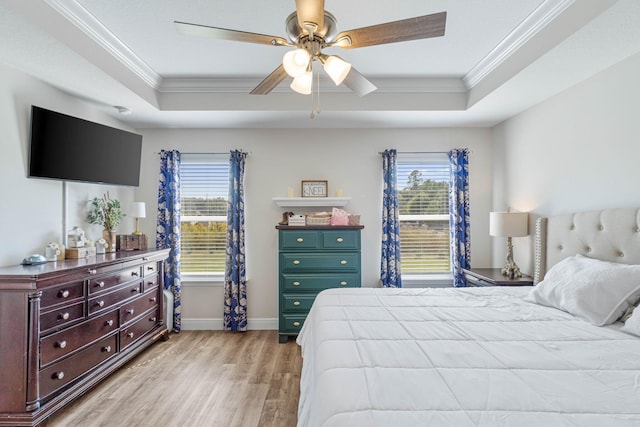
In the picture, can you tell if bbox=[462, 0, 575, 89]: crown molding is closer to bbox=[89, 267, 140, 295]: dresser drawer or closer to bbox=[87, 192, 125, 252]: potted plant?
bbox=[89, 267, 140, 295]: dresser drawer

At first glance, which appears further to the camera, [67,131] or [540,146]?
[540,146]

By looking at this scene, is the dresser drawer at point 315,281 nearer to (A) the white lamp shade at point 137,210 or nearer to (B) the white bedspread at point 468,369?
(B) the white bedspread at point 468,369

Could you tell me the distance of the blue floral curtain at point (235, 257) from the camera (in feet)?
12.6

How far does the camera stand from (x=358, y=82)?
209 cm

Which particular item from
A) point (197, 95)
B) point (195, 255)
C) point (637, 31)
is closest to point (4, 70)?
point (197, 95)

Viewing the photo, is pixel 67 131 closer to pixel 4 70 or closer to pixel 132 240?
pixel 4 70

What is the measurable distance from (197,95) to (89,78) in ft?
3.17

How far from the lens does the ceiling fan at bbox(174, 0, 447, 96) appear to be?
1.50 meters

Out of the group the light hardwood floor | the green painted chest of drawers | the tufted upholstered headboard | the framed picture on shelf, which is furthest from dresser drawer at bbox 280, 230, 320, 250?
the tufted upholstered headboard

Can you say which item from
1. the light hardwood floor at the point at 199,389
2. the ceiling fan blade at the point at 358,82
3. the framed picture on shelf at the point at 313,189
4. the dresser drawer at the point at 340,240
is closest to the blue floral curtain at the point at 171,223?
the light hardwood floor at the point at 199,389

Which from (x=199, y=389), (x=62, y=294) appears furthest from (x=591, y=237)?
(x=62, y=294)

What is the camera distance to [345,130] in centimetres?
406

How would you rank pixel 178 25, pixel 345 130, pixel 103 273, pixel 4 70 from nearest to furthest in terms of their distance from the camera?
pixel 178 25, pixel 4 70, pixel 103 273, pixel 345 130

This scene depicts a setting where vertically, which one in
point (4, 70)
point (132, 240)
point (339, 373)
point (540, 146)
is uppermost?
point (4, 70)
